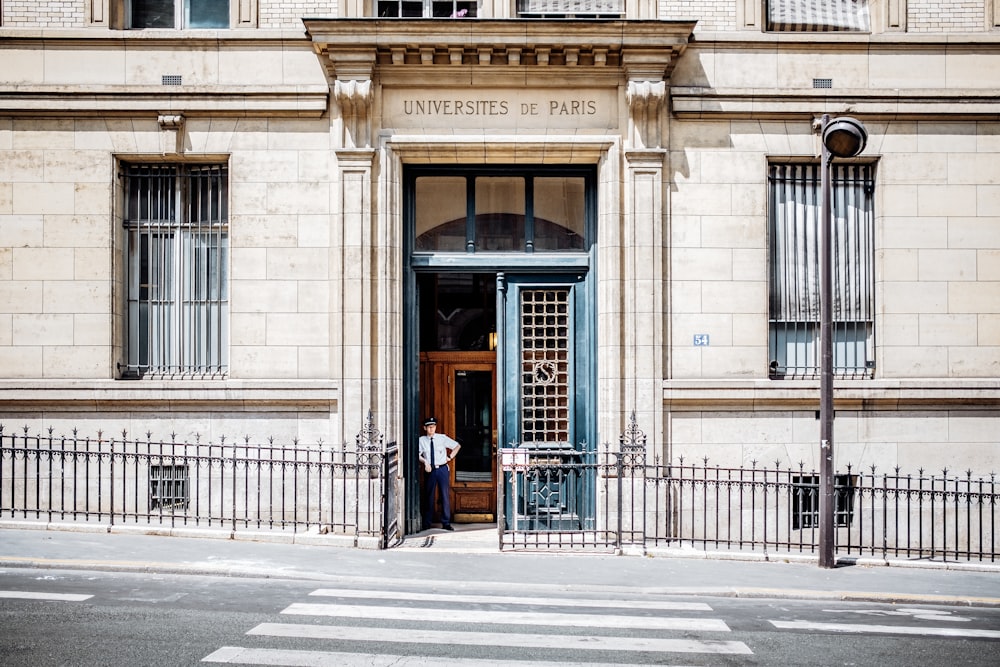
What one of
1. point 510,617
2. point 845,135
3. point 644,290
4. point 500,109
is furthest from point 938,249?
point 510,617

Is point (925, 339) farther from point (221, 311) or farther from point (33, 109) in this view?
point (33, 109)

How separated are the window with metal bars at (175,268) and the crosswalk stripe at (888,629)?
903cm

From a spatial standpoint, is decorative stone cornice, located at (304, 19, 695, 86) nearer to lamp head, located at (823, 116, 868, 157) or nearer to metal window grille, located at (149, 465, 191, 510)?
lamp head, located at (823, 116, 868, 157)

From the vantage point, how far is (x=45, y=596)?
8695 millimetres

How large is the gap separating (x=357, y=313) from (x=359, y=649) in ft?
22.1

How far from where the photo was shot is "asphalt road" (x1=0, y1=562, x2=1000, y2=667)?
23.2 feet

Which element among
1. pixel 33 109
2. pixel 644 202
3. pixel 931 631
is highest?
pixel 33 109

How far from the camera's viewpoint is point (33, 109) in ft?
44.1

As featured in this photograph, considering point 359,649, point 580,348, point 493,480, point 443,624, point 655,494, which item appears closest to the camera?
point 359,649

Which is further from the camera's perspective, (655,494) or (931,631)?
(655,494)

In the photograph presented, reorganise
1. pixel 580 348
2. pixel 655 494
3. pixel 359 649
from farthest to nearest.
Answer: pixel 580 348, pixel 655 494, pixel 359 649

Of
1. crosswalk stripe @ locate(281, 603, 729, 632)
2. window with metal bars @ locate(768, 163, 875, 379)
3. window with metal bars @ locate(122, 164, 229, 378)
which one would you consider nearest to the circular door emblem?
window with metal bars @ locate(768, 163, 875, 379)

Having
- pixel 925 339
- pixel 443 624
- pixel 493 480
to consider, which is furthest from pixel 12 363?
pixel 925 339

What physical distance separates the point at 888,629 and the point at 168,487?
32.3 ft
